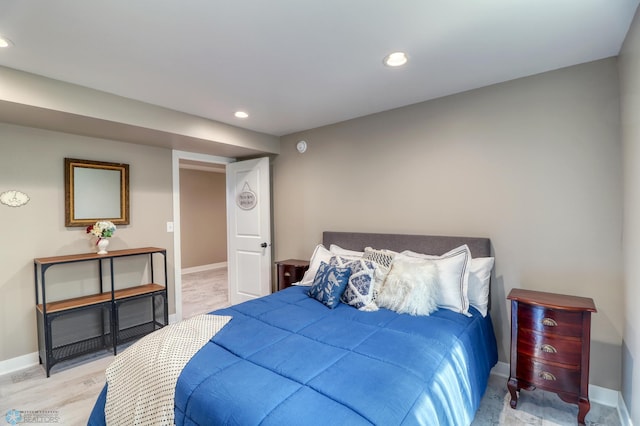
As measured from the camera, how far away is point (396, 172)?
3.06 metres

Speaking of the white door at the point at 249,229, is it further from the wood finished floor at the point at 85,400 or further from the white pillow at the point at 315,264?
the wood finished floor at the point at 85,400

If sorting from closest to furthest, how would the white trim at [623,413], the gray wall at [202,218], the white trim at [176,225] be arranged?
1. the white trim at [623,413]
2. the white trim at [176,225]
3. the gray wall at [202,218]

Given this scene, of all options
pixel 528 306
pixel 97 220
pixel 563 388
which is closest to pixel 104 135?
pixel 97 220

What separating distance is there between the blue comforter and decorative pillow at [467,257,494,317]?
0.64 ft

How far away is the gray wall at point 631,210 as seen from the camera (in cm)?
164

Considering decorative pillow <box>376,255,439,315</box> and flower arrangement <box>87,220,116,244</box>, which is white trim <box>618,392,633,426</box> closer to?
decorative pillow <box>376,255,439,315</box>

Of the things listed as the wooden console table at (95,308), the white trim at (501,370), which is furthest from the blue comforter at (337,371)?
the wooden console table at (95,308)

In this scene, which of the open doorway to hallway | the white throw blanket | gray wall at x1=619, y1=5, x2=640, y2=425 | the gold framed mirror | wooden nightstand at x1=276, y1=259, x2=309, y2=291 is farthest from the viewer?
the open doorway to hallway

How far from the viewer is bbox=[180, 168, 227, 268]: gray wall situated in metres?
6.68

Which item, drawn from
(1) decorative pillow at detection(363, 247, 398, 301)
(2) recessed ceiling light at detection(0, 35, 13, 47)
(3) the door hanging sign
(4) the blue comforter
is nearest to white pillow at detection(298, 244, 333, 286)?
(1) decorative pillow at detection(363, 247, 398, 301)

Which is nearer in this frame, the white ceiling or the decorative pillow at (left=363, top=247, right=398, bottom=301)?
the white ceiling

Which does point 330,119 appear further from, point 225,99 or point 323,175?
point 225,99

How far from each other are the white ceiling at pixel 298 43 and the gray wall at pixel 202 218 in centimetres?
436

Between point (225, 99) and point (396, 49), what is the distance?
1.56 meters
